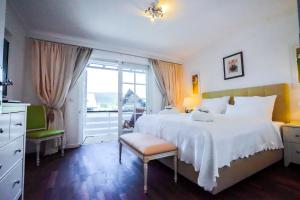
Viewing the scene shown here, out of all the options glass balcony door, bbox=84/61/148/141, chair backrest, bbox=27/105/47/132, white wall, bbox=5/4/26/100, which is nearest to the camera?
white wall, bbox=5/4/26/100

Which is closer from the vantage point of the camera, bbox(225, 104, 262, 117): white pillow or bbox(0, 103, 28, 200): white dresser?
bbox(0, 103, 28, 200): white dresser

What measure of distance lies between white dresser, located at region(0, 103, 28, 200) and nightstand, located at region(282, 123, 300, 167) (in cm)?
332

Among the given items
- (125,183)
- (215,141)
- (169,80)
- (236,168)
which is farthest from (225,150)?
(169,80)

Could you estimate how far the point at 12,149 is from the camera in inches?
46.0

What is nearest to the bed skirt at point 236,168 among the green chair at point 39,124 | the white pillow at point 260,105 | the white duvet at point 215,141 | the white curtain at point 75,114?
the white duvet at point 215,141

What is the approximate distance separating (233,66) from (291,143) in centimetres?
188

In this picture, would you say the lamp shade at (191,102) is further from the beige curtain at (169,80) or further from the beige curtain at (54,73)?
the beige curtain at (54,73)

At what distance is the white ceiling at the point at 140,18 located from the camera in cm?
231

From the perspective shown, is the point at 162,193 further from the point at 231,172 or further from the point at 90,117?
the point at 90,117

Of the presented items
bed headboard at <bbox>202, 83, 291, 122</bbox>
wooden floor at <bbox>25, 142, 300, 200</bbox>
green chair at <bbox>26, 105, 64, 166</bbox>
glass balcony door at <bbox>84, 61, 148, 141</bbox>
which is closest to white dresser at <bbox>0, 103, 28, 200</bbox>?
wooden floor at <bbox>25, 142, 300, 200</bbox>

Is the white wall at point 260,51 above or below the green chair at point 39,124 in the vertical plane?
above

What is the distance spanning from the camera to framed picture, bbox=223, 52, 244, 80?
325cm

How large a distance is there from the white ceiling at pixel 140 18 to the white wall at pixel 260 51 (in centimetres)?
20

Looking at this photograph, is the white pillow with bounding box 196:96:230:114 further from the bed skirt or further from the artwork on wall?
the bed skirt
